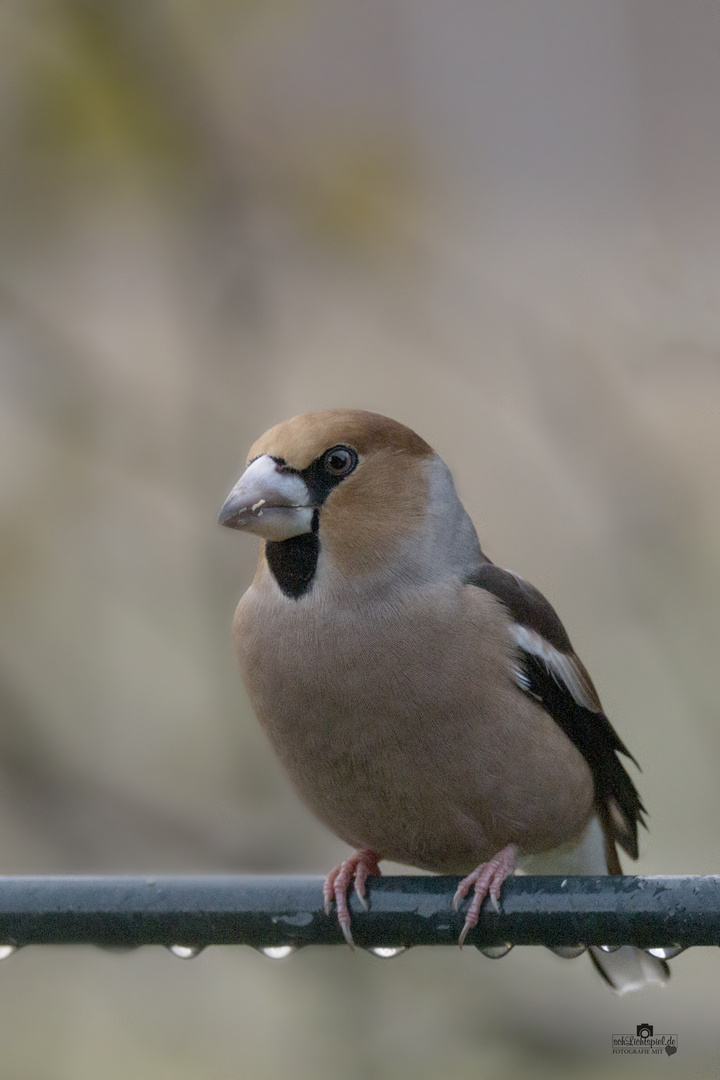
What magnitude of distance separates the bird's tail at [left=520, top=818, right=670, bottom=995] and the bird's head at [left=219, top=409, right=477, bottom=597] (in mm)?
966

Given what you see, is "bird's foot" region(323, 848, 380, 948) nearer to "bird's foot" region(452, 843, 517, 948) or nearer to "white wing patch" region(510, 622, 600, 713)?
"bird's foot" region(452, 843, 517, 948)

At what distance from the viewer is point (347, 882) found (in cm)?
273

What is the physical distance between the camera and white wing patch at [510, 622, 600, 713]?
3.05 metres

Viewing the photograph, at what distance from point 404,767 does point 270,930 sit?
67cm

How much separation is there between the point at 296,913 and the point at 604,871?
1.51 meters

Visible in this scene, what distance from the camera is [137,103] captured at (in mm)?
3941

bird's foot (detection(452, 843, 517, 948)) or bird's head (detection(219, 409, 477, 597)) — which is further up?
bird's head (detection(219, 409, 477, 597))

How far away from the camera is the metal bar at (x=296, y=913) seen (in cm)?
209

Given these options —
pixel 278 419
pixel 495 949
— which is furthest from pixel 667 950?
pixel 278 419

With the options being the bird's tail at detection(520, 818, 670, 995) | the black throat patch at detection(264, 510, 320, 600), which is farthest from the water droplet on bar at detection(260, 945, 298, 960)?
the bird's tail at detection(520, 818, 670, 995)

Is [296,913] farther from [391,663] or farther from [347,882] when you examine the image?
[391,663]

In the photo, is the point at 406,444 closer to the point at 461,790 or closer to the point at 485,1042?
the point at 461,790

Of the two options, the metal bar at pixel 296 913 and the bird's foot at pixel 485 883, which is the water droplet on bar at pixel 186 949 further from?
the bird's foot at pixel 485 883

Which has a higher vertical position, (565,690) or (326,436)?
(326,436)
